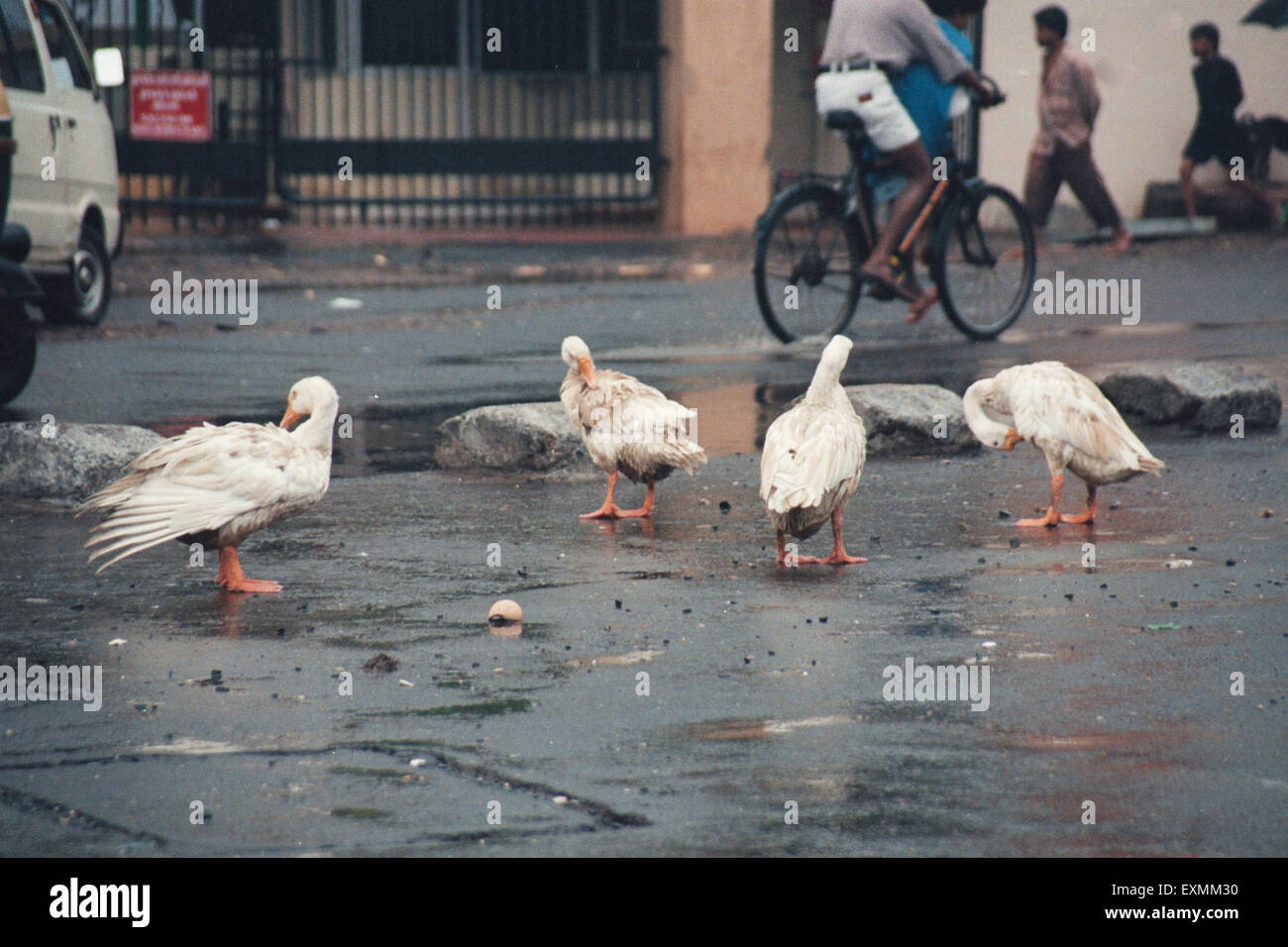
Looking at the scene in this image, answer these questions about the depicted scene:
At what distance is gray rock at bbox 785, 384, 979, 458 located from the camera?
327 inches

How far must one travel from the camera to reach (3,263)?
29.9ft

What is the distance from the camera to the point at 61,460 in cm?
729

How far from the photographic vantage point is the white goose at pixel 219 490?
5.64 m

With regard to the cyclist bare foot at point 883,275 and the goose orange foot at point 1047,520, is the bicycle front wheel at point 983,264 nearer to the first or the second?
the cyclist bare foot at point 883,275

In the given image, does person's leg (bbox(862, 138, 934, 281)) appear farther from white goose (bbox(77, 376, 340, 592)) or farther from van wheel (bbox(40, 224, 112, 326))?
white goose (bbox(77, 376, 340, 592))

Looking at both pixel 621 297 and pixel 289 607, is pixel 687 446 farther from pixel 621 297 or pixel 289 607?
pixel 621 297

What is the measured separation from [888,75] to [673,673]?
7.51 metres

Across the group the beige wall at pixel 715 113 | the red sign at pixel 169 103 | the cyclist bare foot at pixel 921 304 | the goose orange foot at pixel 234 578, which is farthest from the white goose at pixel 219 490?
the beige wall at pixel 715 113

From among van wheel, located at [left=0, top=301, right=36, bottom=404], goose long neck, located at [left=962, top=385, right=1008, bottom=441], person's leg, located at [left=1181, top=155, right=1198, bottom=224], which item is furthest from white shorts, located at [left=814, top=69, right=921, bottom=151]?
person's leg, located at [left=1181, top=155, right=1198, bottom=224]

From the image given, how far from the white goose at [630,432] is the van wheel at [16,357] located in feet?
11.3

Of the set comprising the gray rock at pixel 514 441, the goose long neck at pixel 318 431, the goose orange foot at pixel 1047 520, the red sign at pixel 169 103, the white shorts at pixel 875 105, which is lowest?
the goose orange foot at pixel 1047 520

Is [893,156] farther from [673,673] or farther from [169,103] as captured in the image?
[169,103]

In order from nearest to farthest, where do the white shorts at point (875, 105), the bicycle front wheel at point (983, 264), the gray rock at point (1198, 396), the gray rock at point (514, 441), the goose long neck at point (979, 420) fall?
the goose long neck at point (979, 420) → the gray rock at point (514, 441) → the gray rock at point (1198, 396) → the white shorts at point (875, 105) → the bicycle front wheel at point (983, 264)

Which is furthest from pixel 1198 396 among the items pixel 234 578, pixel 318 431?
pixel 234 578
